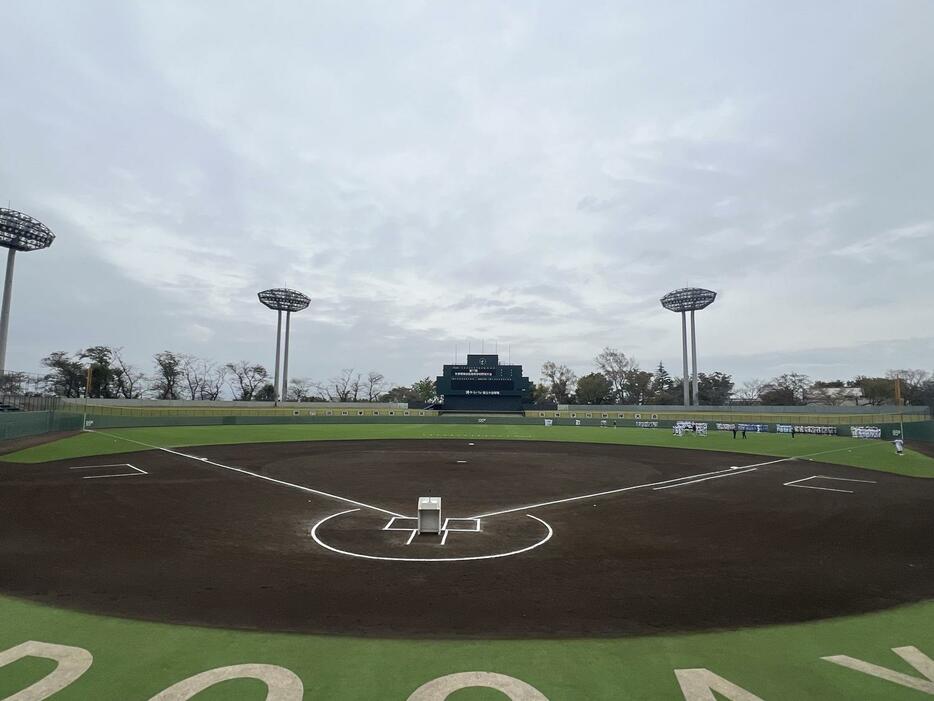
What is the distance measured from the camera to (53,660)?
6742 mm

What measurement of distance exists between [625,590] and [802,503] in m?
14.2

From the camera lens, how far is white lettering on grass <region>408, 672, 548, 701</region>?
19.7 ft

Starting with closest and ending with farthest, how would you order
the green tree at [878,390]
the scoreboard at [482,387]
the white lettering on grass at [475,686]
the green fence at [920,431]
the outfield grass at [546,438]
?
the white lettering on grass at [475,686]
the outfield grass at [546,438]
the green fence at [920,431]
the scoreboard at [482,387]
the green tree at [878,390]

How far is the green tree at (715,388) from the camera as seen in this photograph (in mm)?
133275

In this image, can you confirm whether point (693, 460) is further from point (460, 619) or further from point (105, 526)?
point (105, 526)

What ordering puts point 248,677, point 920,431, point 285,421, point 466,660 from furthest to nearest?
1. point 285,421
2. point 920,431
3. point 466,660
4. point 248,677

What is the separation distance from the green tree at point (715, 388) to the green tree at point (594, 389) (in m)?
23.9

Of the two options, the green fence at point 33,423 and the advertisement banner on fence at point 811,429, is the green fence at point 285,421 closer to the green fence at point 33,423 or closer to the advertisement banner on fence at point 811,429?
the green fence at point 33,423

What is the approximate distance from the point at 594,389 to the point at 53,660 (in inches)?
5608

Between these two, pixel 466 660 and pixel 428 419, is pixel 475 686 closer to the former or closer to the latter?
pixel 466 660

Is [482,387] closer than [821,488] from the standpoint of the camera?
No

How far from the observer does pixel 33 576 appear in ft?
34.6

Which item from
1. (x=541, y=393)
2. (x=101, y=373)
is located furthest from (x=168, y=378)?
(x=541, y=393)

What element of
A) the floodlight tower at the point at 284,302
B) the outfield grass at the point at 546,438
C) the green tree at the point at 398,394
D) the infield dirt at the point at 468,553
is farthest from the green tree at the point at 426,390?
the infield dirt at the point at 468,553
